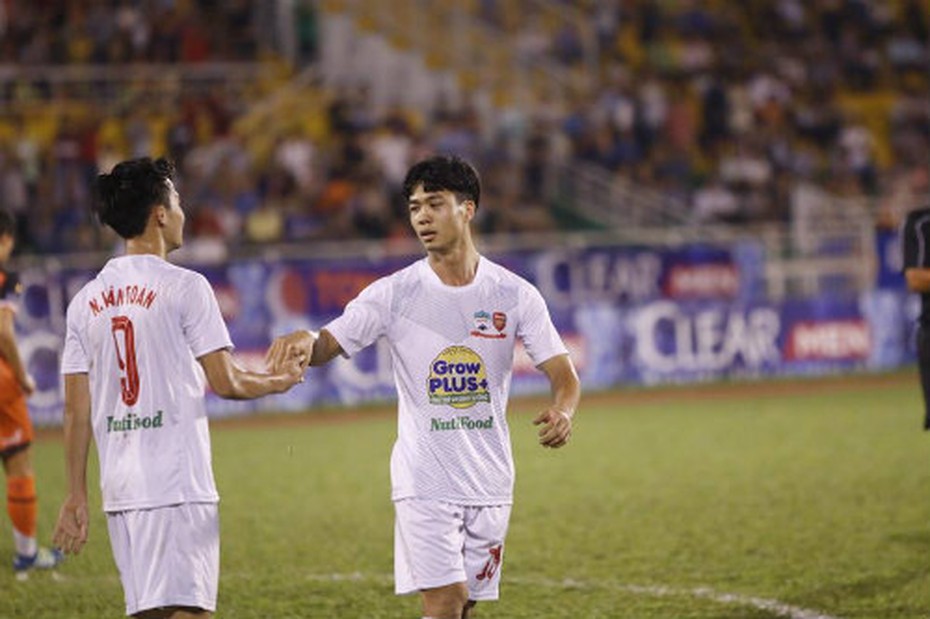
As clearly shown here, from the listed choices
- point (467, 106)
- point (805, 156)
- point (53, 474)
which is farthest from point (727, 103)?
point (53, 474)

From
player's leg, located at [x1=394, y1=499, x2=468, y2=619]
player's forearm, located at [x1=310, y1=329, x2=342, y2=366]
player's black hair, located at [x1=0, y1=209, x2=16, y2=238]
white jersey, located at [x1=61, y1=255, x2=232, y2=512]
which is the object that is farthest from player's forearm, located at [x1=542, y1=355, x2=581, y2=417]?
player's black hair, located at [x1=0, y1=209, x2=16, y2=238]

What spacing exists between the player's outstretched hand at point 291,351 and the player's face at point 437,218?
57 cm

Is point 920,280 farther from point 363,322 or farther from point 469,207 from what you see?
point 363,322

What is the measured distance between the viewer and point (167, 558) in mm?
5340

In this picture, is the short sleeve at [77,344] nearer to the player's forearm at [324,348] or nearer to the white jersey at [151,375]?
the white jersey at [151,375]

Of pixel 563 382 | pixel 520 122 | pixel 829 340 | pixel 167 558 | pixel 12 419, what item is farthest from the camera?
pixel 520 122

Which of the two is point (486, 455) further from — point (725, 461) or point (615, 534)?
point (725, 461)

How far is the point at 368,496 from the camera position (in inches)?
500

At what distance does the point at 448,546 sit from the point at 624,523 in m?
5.48

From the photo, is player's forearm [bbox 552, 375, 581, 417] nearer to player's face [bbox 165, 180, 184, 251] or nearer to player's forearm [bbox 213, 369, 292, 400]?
player's forearm [bbox 213, 369, 292, 400]

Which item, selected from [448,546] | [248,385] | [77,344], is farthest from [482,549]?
[77,344]

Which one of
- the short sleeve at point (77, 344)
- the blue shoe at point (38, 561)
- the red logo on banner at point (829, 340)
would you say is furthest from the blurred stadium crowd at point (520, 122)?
the short sleeve at point (77, 344)

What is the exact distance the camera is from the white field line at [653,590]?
809 cm

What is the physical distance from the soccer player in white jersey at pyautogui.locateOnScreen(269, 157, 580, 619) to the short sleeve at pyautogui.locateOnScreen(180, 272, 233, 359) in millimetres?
417
